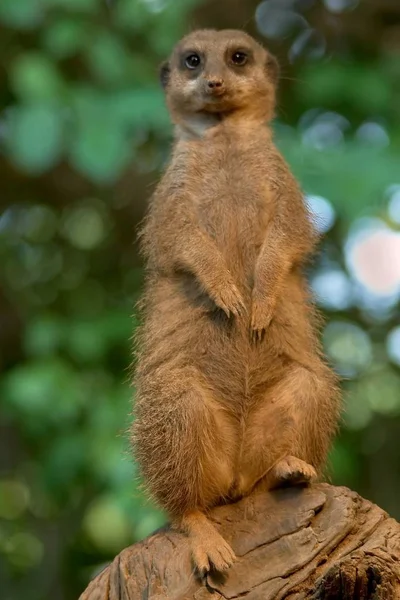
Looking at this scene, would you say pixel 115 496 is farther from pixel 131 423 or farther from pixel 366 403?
pixel 366 403

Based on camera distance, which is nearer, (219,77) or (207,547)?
(207,547)

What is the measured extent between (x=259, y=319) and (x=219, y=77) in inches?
49.2

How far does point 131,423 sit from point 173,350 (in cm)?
37

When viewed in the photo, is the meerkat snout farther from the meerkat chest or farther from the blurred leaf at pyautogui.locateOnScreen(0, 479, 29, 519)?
the blurred leaf at pyautogui.locateOnScreen(0, 479, 29, 519)

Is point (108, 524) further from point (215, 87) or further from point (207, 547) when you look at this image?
point (215, 87)

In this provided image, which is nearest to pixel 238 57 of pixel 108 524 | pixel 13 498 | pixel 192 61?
pixel 192 61

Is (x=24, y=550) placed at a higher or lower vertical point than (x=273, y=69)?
lower

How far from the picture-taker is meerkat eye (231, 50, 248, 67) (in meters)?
5.00

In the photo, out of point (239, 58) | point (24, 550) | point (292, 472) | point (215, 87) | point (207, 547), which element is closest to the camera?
point (207, 547)

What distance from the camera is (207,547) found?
365 cm

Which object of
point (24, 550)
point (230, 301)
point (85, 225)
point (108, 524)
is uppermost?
point (85, 225)

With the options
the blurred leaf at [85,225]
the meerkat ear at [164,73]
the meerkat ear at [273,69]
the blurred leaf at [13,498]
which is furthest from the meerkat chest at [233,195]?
the blurred leaf at [13,498]

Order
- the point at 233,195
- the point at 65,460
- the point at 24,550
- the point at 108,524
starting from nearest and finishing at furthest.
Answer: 1. the point at 233,195
2. the point at 108,524
3. the point at 65,460
4. the point at 24,550

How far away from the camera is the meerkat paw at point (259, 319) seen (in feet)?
13.8
